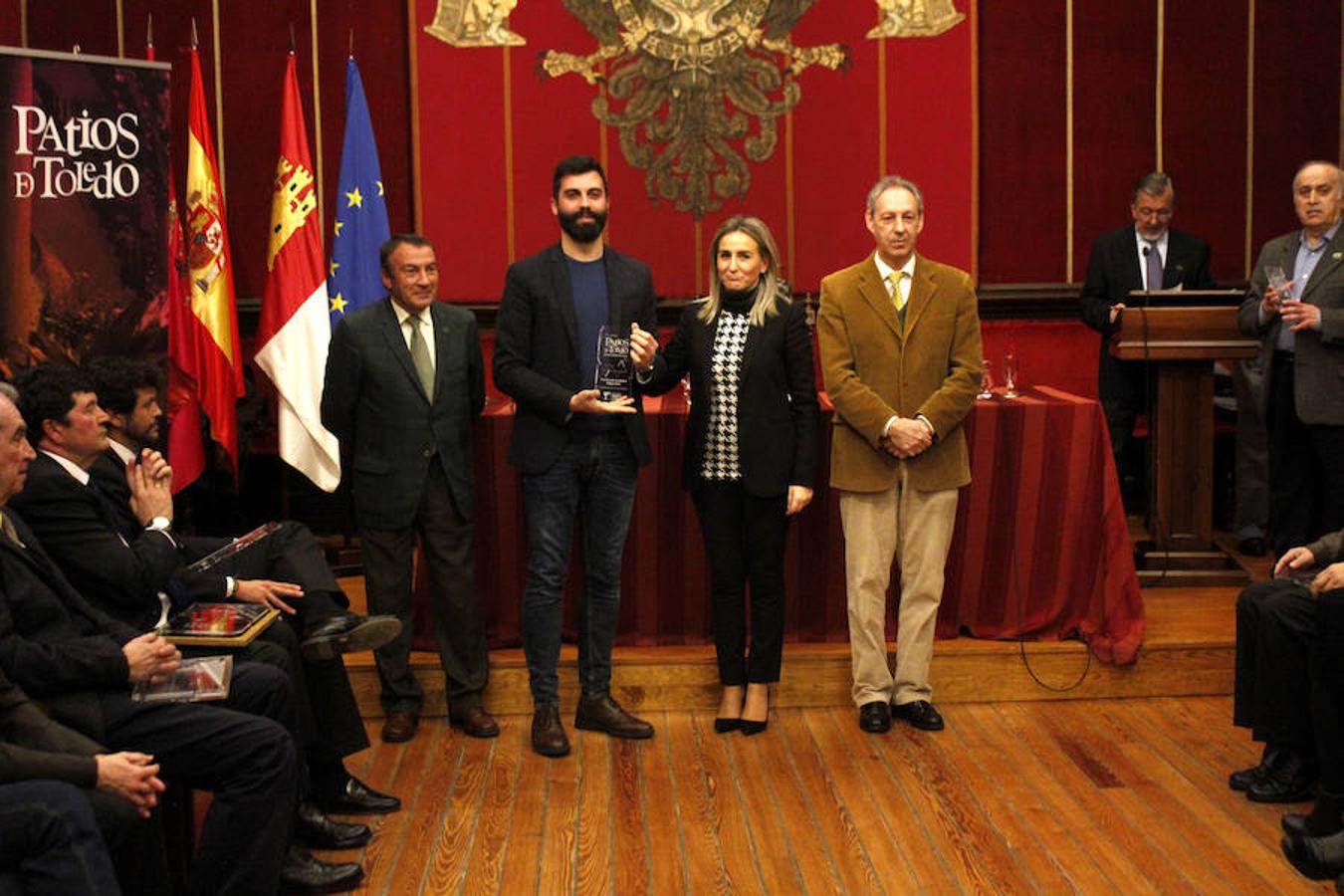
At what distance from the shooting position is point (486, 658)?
17.0 ft

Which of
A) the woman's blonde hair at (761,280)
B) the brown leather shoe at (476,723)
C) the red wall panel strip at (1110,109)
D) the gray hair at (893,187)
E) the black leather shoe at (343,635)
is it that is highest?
the red wall panel strip at (1110,109)

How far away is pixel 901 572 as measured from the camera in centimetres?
519

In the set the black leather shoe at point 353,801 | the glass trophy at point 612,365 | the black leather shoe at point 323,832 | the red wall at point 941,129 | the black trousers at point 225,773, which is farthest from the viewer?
the red wall at point 941,129

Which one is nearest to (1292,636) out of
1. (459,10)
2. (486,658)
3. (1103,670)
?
(1103,670)

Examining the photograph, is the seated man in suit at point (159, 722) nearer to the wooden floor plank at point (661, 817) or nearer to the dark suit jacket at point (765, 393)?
the wooden floor plank at point (661, 817)

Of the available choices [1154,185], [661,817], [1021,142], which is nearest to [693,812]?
[661,817]

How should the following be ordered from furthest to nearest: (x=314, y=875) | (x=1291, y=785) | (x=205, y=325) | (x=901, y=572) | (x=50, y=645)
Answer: (x=205, y=325)
(x=901, y=572)
(x=1291, y=785)
(x=314, y=875)
(x=50, y=645)

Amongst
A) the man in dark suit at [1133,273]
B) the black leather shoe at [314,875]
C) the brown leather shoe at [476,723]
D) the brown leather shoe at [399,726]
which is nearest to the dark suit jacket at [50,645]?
the black leather shoe at [314,875]

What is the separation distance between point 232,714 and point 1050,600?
293 centimetres

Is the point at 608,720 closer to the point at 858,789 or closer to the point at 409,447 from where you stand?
the point at 858,789

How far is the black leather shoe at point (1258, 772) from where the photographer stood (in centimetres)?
444

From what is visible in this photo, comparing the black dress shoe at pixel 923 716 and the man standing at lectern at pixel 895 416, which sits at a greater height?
the man standing at lectern at pixel 895 416

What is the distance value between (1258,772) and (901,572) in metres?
1.24

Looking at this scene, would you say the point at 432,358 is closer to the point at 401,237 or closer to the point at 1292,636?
the point at 401,237
